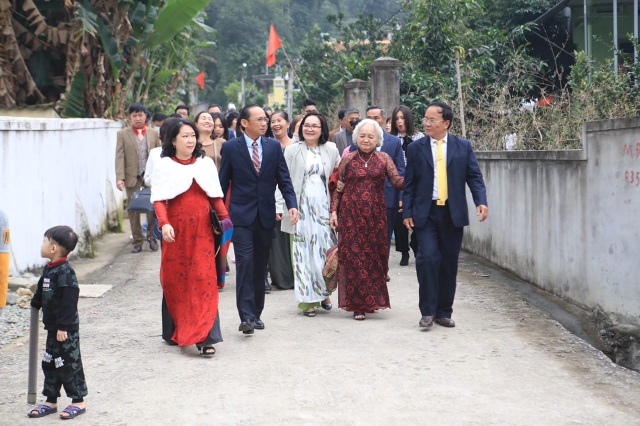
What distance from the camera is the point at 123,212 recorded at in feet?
63.5

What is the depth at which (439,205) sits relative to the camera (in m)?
8.85

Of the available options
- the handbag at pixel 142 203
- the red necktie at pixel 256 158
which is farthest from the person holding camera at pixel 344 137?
the red necktie at pixel 256 158

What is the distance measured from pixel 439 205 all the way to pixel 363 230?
93cm

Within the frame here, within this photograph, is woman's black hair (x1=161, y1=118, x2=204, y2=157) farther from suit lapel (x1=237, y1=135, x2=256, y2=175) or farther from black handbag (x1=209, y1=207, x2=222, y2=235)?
suit lapel (x1=237, y1=135, x2=256, y2=175)

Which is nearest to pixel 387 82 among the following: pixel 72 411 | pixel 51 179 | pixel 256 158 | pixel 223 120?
pixel 223 120

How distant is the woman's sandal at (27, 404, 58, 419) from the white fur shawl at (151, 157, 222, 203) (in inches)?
87.6

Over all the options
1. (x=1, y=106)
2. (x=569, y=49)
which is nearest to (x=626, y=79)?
(x=1, y=106)

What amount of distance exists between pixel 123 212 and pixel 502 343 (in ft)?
40.9

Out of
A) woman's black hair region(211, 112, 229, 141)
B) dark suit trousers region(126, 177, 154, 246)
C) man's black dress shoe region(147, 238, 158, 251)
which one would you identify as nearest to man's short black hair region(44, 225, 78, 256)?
woman's black hair region(211, 112, 229, 141)

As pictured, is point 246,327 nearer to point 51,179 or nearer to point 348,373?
point 348,373

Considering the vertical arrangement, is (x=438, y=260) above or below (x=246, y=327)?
above

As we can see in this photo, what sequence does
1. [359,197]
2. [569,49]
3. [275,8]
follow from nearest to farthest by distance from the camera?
[359,197] → [569,49] → [275,8]

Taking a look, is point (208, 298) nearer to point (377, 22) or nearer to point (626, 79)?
point (626, 79)

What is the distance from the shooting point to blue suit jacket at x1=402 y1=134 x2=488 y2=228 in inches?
346
